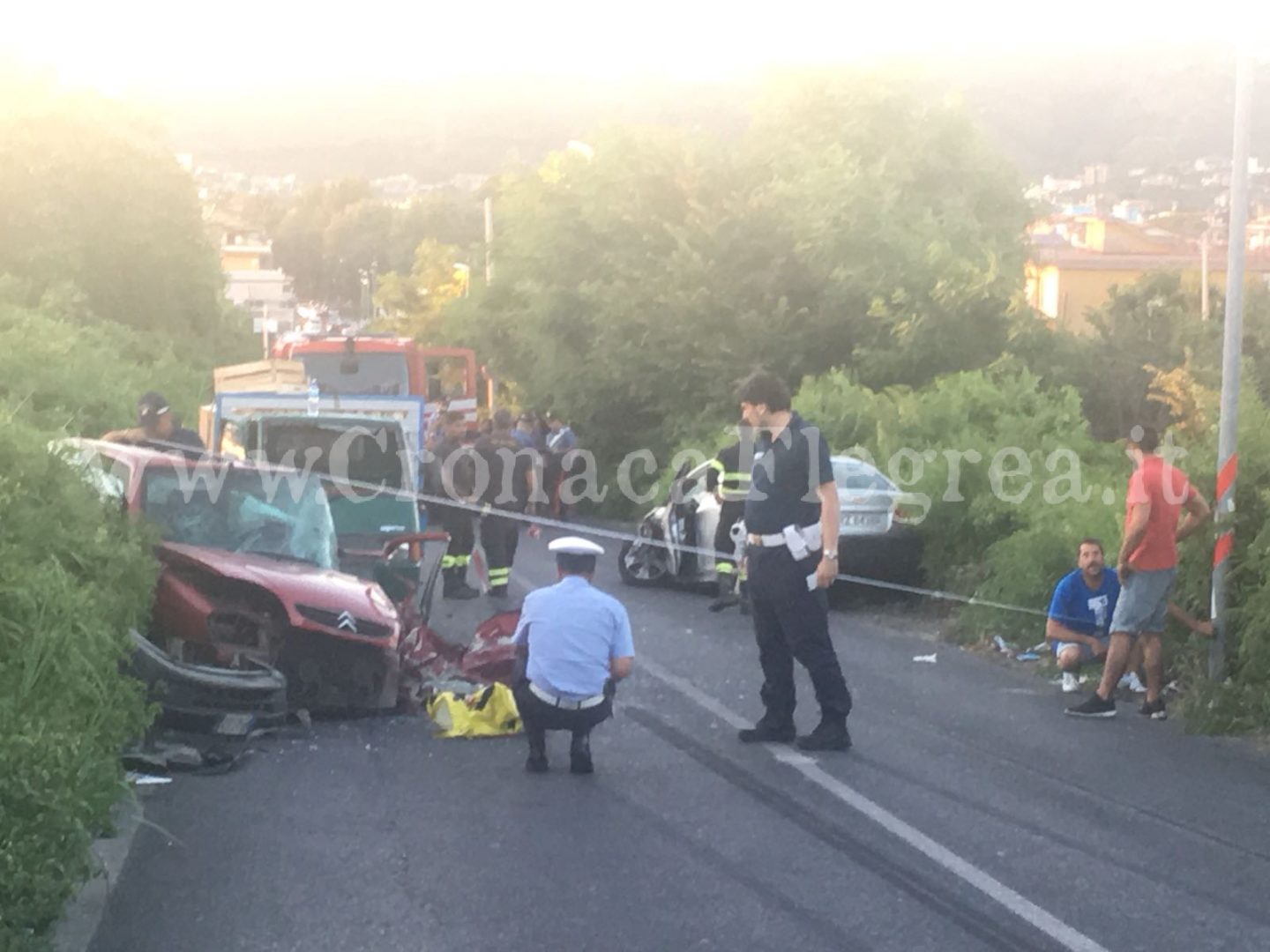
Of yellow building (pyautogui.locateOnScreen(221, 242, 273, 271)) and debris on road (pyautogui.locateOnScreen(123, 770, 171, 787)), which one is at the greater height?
yellow building (pyautogui.locateOnScreen(221, 242, 273, 271))

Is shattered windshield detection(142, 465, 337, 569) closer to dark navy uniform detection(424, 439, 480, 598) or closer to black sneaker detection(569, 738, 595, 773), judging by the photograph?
black sneaker detection(569, 738, 595, 773)

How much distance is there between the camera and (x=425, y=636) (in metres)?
12.1

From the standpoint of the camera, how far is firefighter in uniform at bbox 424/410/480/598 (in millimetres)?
17891

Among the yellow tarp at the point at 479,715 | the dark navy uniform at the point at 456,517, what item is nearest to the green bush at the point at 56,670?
the yellow tarp at the point at 479,715

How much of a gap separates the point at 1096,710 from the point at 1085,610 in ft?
5.01

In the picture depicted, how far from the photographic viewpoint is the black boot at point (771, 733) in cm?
1013

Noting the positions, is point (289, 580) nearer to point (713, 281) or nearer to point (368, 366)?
point (713, 281)

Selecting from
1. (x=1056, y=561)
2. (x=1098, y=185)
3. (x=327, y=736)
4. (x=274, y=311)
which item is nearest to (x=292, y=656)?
(x=327, y=736)

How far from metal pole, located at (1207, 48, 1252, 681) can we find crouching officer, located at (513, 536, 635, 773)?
441 centimetres

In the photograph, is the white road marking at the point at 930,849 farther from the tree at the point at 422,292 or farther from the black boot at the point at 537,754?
the tree at the point at 422,292

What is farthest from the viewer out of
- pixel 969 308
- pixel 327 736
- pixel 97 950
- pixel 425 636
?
pixel 969 308

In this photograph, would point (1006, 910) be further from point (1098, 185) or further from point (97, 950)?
point (1098, 185)

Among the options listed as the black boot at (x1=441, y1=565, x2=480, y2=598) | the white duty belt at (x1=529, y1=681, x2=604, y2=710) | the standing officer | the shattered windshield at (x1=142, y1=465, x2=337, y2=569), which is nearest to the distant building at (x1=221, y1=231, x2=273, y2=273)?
the black boot at (x1=441, y1=565, x2=480, y2=598)

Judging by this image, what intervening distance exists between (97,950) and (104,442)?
287 inches
